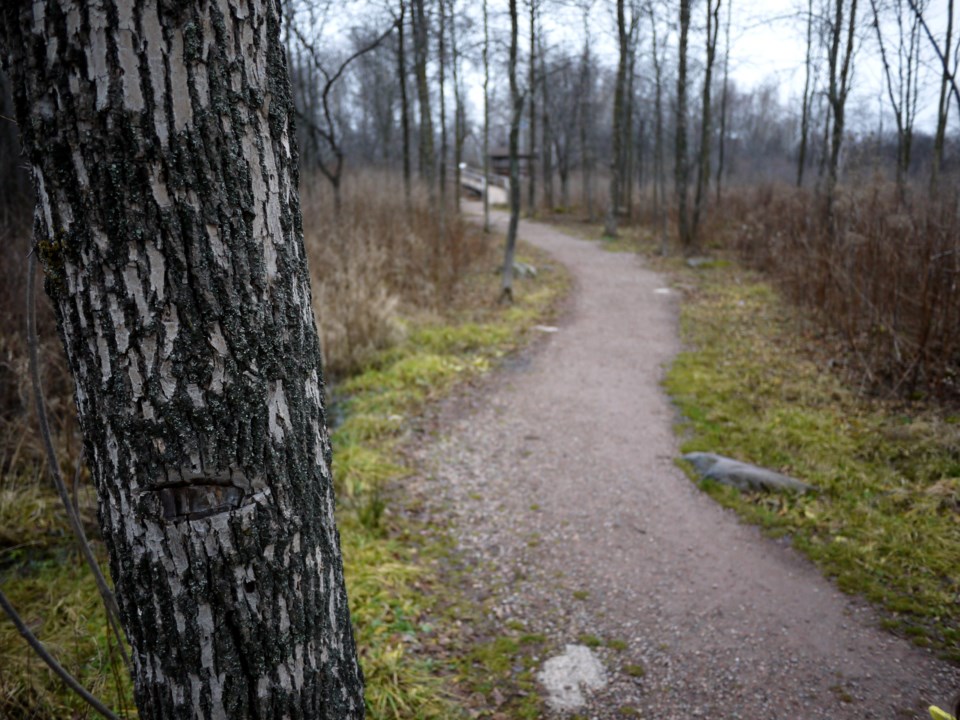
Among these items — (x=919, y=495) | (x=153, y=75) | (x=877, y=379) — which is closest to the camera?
(x=153, y=75)

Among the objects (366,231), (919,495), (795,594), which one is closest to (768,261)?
(366,231)

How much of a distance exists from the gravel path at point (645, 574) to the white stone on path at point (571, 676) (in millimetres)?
51

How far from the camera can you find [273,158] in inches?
50.4

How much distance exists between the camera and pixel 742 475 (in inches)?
177

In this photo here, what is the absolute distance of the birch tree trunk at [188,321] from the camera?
1113 mm

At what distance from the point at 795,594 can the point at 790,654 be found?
0.53 meters

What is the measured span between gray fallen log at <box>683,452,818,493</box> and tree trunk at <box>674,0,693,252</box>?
11034 mm

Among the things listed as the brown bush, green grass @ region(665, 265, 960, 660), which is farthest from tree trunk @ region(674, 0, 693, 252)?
green grass @ region(665, 265, 960, 660)

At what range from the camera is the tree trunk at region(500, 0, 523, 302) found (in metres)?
8.94

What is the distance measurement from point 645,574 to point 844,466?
79.2 inches

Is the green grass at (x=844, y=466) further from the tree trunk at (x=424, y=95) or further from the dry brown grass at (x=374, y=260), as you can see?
the tree trunk at (x=424, y=95)

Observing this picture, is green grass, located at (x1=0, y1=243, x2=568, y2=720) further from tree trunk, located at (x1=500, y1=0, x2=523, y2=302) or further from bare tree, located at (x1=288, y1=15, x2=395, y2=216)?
tree trunk, located at (x1=500, y1=0, x2=523, y2=302)

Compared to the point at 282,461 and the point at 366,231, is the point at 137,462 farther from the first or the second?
the point at 366,231

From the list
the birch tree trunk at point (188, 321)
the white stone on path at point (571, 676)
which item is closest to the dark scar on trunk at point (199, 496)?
the birch tree trunk at point (188, 321)
